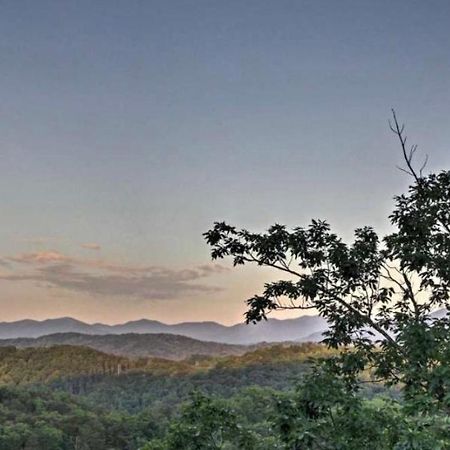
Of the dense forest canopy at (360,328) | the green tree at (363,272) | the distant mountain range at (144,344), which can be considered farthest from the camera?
the distant mountain range at (144,344)

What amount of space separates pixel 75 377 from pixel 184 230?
64936 millimetres

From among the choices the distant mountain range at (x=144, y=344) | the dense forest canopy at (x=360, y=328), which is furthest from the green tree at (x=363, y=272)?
the distant mountain range at (x=144, y=344)

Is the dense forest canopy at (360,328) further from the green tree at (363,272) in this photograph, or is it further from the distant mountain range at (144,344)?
the distant mountain range at (144,344)

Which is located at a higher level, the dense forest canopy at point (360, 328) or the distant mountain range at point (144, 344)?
the dense forest canopy at point (360, 328)

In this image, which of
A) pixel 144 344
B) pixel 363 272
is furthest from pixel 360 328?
pixel 144 344

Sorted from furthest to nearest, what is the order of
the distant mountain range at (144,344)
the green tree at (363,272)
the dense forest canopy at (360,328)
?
the distant mountain range at (144,344) < the green tree at (363,272) < the dense forest canopy at (360,328)

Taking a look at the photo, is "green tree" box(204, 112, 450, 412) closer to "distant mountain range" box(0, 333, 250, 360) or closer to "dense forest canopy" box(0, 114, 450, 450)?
"dense forest canopy" box(0, 114, 450, 450)

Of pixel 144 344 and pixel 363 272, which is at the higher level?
pixel 363 272

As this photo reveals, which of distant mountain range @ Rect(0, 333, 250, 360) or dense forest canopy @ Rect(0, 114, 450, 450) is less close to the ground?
dense forest canopy @ Rect(0, 114, 450, 450)

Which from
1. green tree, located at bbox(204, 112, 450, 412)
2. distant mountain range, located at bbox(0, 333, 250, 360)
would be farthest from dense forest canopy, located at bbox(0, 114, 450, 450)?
distant mountain range, located at bbox(0, 333, 250, 360)

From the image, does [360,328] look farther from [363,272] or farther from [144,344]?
[144,344]

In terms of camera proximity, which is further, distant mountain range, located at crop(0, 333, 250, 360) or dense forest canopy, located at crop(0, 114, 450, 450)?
distant mountain range, located at crop(0, 333, 250, 360)

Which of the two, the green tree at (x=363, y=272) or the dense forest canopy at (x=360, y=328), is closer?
the dense forest canopy at (x=360, y=328)

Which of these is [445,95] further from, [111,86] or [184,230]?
[184,230]
